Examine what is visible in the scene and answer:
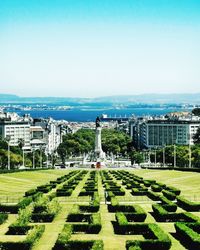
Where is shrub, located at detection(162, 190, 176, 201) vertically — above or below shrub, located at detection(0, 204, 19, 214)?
below

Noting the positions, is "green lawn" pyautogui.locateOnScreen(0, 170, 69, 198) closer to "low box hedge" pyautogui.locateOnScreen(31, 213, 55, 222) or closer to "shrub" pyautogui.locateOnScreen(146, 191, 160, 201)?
"shrub" pyautogui.locateOnScreen(146, 191, 160, 201)

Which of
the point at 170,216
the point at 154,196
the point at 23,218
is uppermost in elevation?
the point at 23,218

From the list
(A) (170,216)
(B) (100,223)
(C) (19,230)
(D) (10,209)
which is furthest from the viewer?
(D) (10,209)

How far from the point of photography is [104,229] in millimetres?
47656

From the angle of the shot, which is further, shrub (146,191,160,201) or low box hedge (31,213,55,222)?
shrub (146,191,160,201)

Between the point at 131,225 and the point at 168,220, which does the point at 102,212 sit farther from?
the point at 131,225

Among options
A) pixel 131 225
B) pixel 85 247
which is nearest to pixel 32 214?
pixel 131 225

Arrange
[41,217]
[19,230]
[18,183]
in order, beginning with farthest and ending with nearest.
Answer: [18,183], [41,217], [19,230]

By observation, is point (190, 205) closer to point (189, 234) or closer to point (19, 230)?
point (189, 234)

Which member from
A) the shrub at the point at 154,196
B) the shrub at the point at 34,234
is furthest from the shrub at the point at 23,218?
the shrub at the point at 154,196

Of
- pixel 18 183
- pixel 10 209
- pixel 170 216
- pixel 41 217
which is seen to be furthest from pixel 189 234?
pixel 18 183

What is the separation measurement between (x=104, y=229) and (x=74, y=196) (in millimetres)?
26250

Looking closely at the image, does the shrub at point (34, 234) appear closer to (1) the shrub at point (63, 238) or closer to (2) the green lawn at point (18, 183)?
(1) the shrub at point (63, 238)

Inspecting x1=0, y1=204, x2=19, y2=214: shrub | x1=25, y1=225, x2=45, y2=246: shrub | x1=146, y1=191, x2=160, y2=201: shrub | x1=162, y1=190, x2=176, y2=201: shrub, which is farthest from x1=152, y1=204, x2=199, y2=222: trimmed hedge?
x1=0, y1=204, x2=19, y2=214: shrub
